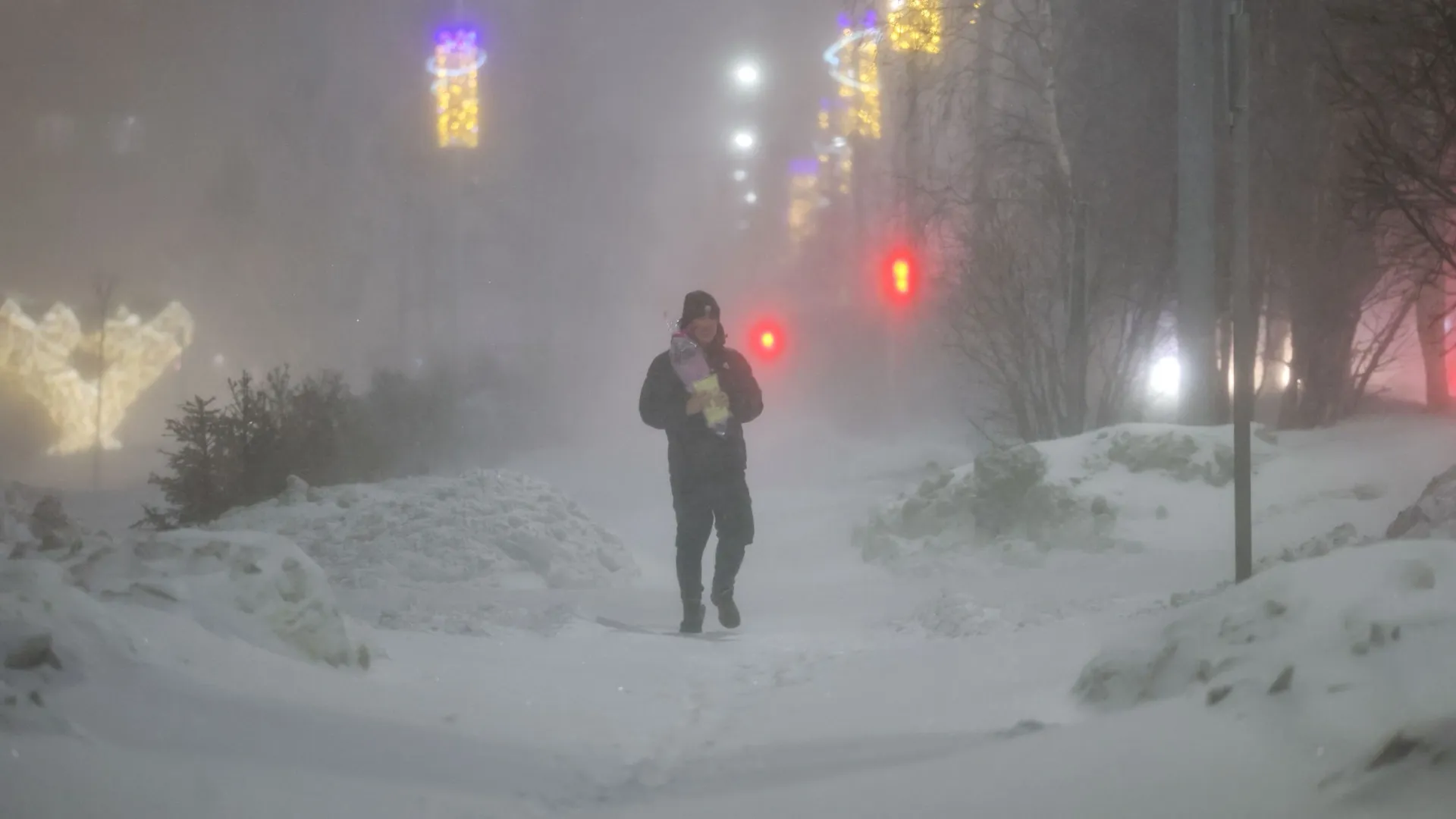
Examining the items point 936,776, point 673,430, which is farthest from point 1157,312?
point 936,776

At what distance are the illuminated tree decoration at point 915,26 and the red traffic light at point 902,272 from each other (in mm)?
2914

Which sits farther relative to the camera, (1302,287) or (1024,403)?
(1024,403)

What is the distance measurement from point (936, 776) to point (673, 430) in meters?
4.02

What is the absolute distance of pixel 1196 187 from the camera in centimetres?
1228

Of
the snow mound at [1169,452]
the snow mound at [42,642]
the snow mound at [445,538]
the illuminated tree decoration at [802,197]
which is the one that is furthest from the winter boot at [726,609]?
the illuminated tree decoration at [802,197]

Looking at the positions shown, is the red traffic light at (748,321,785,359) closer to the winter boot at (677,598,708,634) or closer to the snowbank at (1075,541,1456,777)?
the winter boot at (677,598,708,634)

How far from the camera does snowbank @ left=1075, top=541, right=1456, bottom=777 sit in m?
2.47

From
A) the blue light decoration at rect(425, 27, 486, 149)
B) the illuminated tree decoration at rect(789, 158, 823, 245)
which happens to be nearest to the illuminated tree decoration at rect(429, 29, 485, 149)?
the blue light decoration at rect(425, 27, 486, 149)

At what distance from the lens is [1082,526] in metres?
9.91

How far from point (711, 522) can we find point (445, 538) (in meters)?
3.73

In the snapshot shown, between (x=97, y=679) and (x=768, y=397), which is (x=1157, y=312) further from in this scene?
(x=768, y=397)

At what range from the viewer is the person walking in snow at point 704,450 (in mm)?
7094

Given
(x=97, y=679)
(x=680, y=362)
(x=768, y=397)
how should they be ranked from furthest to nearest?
(x=768, y=397)
(x=680, y=362)
(x=97, y=679)

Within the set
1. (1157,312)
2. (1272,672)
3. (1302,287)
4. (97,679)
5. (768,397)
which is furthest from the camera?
(768,397)
